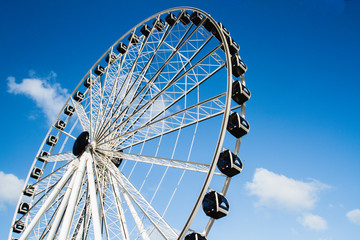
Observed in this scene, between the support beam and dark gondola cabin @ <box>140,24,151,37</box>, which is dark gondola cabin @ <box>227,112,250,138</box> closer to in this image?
the support beam

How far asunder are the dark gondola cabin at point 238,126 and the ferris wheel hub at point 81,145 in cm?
782

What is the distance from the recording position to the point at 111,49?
2086 cm

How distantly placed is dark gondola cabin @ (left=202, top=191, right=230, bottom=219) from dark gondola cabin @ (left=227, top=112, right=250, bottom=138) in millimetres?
2544

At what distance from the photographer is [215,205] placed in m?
9.61

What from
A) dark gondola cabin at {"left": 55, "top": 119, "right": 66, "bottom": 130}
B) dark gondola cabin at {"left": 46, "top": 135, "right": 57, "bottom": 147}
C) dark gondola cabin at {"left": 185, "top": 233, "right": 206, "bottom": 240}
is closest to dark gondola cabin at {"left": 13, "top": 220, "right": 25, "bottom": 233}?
dark gondola cabin at {"left": 46, "top": 135, "right": 57, "bottom": 147}

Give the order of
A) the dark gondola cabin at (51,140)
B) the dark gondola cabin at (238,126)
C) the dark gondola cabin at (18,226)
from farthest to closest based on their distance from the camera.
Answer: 1. the dark gondola cabin at (51,140)
2. the dark gondola cabin at (18,226)
3. the dark gondola cabin at (238,126)

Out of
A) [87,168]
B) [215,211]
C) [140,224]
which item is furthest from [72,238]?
[215,211]

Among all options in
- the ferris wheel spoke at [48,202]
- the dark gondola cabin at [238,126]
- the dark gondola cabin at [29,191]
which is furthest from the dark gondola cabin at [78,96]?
the dark gondola cabin at [238,126]

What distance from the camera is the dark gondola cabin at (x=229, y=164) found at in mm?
10211

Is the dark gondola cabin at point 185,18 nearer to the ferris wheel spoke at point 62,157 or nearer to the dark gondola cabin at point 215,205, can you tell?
the dark gondola cabin at point 215,205

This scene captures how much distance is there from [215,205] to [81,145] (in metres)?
8.32

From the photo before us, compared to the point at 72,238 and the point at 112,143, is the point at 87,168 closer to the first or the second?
the point at 112,143

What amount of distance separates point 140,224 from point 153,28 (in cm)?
1209

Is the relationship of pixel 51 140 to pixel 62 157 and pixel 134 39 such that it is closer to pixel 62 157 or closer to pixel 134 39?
pixel 62 157
